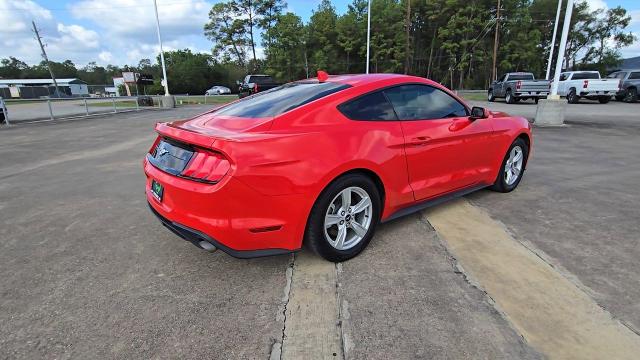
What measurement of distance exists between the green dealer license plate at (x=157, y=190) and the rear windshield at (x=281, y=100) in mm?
853

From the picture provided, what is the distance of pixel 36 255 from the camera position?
Result: 342 centimetres

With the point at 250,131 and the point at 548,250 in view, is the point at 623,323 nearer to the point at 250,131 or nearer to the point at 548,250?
the point at 548,250

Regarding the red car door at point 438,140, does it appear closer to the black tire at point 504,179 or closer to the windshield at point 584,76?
the black tire at point 504,179

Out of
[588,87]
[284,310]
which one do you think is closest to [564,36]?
[284,310]

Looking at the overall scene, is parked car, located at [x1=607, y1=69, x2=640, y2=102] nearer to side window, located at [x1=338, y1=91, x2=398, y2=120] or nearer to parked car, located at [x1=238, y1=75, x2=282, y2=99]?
parked car, located at [x1=238, y1=75, x2=282, y2=99]

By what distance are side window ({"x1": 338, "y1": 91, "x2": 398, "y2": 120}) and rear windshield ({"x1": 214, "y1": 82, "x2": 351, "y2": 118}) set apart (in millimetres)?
216

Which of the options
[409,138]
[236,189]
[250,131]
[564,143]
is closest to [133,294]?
[236,189]

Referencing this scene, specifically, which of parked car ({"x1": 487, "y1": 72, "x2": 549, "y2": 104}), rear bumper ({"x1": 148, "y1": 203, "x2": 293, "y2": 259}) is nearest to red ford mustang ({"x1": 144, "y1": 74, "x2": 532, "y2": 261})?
rear bumper ({"x1": 148, "y1": 203, "x2": 293, "y2": 259})

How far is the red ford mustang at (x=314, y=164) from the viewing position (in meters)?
2.63

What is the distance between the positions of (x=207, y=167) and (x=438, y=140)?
7.24 ft

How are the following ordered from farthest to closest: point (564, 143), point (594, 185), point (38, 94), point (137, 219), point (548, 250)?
point (38, 94) < point (564, 143) < point (594, 185) < point (137, 219) < point (548, 250)

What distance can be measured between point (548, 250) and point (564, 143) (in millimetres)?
6387

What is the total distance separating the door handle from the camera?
3478mm

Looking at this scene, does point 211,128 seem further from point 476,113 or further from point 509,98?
point 509,98
